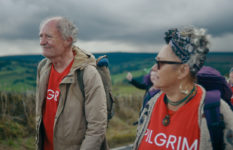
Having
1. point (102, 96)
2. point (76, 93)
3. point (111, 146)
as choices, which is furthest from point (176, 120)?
point (111, 146)

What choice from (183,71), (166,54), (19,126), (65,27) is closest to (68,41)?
(65,27)

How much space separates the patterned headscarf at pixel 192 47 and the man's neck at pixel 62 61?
1405mm

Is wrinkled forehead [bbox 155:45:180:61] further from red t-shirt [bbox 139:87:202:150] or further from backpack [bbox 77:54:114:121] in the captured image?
backpack [bbox 77:54:114:121]

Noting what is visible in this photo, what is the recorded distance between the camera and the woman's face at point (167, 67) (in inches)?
73.3

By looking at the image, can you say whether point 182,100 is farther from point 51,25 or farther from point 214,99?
point 51,25

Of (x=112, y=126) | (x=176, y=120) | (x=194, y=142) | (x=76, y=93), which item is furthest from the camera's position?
(x=112, y=126)

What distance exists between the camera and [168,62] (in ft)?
6.14

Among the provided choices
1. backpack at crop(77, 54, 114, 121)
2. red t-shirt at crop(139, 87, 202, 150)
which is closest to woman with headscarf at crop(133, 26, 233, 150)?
red t-shirt at crop(139, 87, 202, 150)

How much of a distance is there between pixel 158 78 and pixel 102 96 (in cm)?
84

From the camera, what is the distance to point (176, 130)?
1823 millimetres

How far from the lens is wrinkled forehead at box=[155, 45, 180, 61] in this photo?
186cm

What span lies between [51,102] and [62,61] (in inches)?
19.7

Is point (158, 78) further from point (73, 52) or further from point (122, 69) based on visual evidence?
point (122, 69)

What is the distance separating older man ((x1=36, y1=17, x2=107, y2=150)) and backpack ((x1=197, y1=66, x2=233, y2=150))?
3.71 feet
